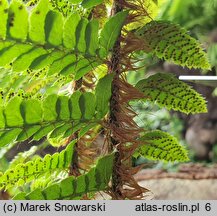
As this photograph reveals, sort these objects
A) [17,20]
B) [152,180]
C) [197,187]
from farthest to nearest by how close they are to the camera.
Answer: [152,180] → [197,187] → [17,20]

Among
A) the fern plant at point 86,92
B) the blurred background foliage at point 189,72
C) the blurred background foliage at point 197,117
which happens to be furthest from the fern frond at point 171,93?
the blurred background foliage at point 197,117

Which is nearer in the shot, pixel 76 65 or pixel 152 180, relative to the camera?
pixel 76 65

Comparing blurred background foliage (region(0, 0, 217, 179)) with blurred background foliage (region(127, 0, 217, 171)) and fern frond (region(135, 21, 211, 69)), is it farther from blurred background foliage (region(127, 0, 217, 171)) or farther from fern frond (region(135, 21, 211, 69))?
fern frond (region(135, 21, 211, 69))

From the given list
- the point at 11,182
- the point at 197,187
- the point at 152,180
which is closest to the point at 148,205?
the point at 11,182

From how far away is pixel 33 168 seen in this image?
0.42 metres

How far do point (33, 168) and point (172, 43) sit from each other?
0.54 ft

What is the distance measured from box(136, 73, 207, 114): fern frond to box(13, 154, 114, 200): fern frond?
0.09m

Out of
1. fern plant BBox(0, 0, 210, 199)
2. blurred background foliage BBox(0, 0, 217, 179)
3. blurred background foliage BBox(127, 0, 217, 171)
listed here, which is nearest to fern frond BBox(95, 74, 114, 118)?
fern plant BBox(0, 0, 210, 199)

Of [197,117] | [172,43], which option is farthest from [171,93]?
[197,117]

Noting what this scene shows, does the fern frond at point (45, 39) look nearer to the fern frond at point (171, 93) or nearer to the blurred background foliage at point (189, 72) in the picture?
the fern frond at point (171, 93)

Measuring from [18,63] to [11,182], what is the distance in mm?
125

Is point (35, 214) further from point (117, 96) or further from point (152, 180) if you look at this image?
point (152, 180)

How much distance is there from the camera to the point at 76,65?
1.21 ft

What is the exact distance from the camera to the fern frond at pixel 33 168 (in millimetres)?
416
